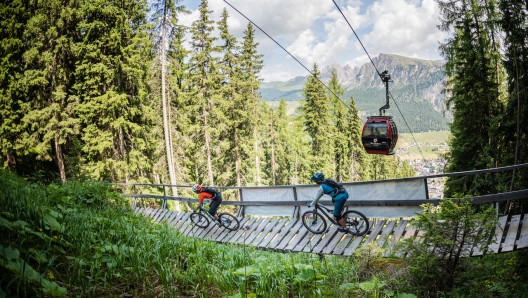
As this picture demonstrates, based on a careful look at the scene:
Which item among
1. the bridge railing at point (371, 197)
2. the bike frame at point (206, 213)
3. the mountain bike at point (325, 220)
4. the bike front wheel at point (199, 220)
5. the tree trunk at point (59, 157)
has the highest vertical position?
the tree trunk at point (59, 157)

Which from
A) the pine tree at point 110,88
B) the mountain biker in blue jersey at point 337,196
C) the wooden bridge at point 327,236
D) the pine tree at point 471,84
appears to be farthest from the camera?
the pine tree at point 110,88

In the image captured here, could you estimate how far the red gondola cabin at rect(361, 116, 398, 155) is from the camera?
43.4ft

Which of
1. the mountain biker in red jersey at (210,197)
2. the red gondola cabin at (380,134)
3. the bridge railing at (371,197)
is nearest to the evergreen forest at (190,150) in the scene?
the bridge railing at (371,197)

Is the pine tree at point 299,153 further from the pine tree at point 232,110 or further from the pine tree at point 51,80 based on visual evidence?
the pine tree at point 51,80

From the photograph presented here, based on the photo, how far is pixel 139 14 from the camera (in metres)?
21.9

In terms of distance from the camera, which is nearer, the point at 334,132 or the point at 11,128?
the point at 11,128

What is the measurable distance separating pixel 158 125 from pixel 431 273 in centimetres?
2278

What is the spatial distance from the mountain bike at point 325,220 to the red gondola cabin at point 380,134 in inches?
235

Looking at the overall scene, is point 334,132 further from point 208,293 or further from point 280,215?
point 208,293

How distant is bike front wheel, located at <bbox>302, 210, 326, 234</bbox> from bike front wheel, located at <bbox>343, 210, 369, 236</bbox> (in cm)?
70

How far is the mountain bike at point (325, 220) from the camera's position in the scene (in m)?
7.83

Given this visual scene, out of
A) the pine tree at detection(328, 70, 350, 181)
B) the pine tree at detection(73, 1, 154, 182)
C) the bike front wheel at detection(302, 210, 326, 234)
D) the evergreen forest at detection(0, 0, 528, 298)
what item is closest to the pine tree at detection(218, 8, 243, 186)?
the evergreen forest at detection(0, 0, 528, 298)

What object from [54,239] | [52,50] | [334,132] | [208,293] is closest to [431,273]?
[208,293]

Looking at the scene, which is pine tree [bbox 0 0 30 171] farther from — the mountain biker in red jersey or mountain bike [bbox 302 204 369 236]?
mountain bike [bbox 302 204 369 236]
